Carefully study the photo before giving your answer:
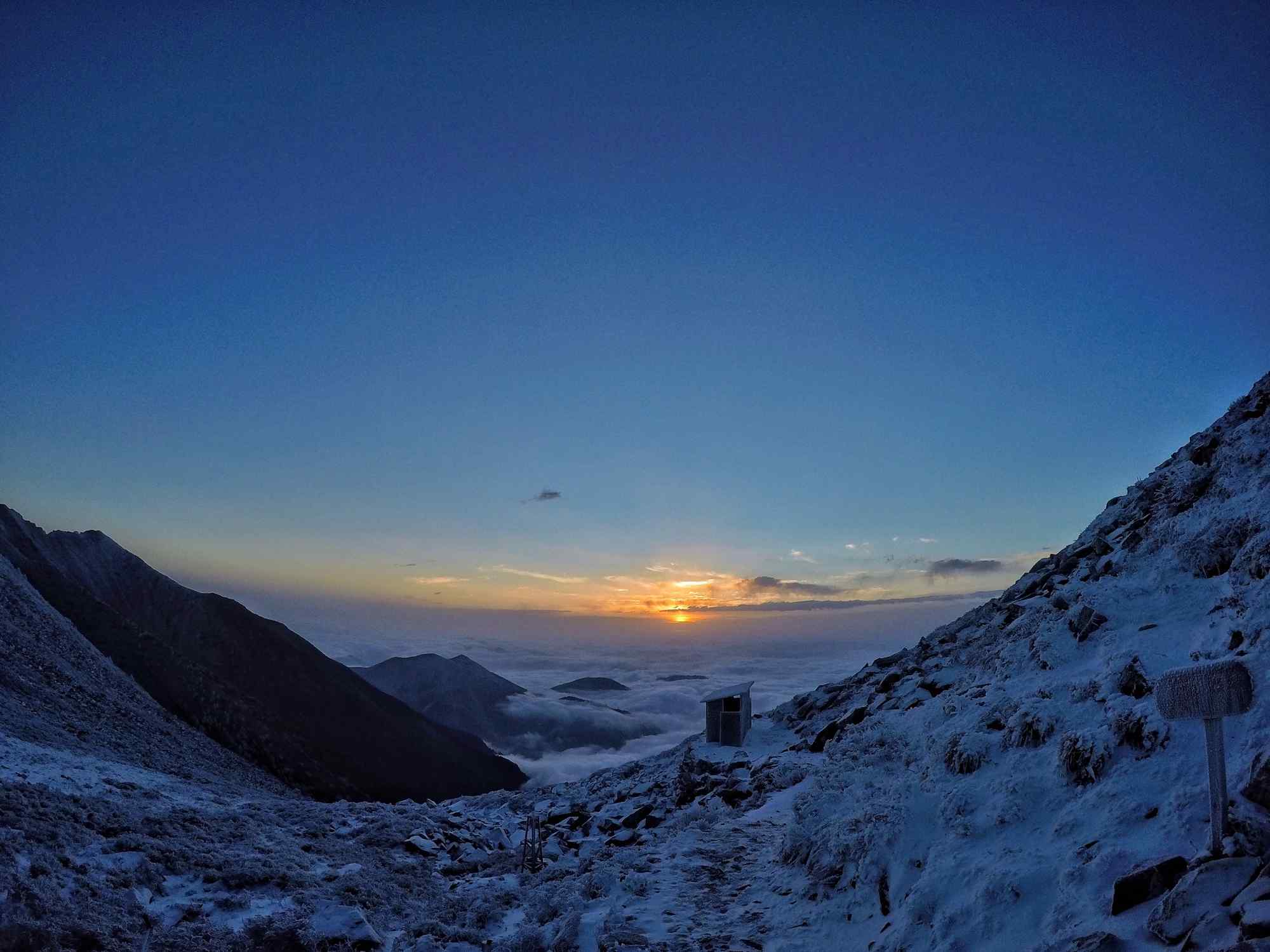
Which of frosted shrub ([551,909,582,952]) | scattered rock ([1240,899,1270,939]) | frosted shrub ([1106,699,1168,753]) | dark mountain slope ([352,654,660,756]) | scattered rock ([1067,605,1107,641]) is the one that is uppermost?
scattered rock ([1067,605,1107,641])

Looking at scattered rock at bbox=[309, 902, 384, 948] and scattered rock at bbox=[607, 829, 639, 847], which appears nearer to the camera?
scattered rock at bbox=[309, 902, 384, 948]

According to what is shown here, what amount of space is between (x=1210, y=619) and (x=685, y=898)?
10692mm

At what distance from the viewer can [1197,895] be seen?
6246 mm

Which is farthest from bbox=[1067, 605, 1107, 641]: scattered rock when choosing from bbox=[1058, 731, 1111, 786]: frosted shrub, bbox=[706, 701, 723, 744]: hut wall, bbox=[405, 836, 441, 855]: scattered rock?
bbox=[405, 836, 441, 855]: scattered rock

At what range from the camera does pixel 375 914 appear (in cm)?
1633

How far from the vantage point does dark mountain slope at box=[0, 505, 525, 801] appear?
56406 millimetres

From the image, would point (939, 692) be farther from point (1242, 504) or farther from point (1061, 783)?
point (1061, 783)

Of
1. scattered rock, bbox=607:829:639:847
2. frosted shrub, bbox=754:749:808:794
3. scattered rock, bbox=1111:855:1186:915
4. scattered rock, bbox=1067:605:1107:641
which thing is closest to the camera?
scattered rock, bbox=1111:855:1186:915

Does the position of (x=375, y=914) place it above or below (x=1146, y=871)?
below

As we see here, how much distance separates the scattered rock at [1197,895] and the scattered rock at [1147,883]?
0.31m

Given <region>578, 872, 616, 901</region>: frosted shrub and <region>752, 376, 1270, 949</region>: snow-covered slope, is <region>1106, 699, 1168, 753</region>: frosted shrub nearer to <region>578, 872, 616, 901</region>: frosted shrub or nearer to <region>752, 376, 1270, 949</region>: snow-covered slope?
<region>752, 376, 1270, 949</region>: snow-covered slope

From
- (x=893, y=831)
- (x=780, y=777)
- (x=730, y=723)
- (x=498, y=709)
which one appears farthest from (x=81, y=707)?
(x=498, y=709)

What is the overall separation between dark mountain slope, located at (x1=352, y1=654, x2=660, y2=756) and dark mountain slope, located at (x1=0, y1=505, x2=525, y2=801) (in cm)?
7018

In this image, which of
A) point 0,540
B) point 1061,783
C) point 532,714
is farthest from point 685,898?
point 532,714
